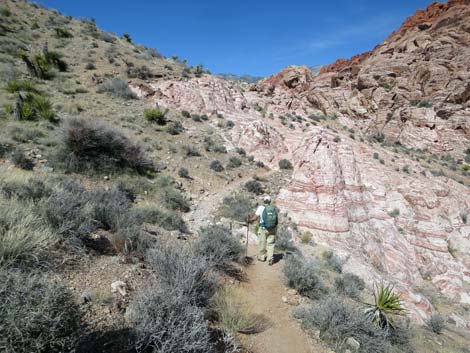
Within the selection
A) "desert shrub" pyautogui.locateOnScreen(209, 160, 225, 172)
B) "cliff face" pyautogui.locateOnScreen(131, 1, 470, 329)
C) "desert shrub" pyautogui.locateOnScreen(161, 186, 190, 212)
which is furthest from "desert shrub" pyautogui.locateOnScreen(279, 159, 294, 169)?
A: "desert shrub" pyautogui.locateOnScreen(161, 186, 190, 212)

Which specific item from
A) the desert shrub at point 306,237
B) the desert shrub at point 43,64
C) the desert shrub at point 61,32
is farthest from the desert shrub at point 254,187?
the desert shrub at point 61,32

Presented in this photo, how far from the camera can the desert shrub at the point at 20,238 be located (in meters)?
2.48

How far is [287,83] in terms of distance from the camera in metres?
36.1

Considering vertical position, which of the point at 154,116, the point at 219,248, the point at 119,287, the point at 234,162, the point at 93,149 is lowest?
the point at 219,248

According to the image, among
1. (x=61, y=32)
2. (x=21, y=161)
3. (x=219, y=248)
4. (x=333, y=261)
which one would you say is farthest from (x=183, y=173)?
(x=61, y=32)

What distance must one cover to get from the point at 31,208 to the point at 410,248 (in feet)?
42.5

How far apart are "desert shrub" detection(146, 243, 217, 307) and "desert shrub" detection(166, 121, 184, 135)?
10.4 meters

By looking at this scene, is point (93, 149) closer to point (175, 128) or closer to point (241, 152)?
point (175, 128)

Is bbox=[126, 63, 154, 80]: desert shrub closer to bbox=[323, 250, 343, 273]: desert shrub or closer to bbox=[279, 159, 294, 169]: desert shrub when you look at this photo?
bbox=[279, 159, 294, 169]: desert shrub

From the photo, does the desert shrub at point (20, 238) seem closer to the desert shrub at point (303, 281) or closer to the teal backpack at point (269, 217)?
the teal backpack at point (269, 217)

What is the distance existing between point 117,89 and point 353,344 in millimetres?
16351

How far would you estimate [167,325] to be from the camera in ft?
7.55

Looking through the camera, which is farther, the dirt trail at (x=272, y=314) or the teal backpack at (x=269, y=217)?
the teal backpack at (x=269, y=217)

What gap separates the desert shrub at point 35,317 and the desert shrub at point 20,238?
0.60 metres
